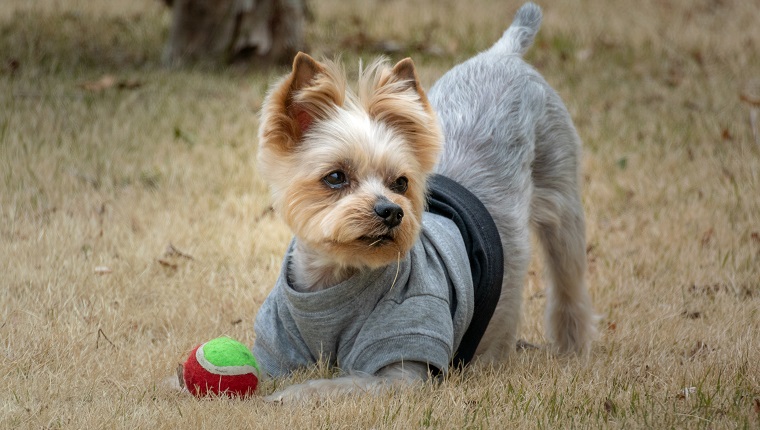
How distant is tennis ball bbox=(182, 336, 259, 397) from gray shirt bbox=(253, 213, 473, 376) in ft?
0.95

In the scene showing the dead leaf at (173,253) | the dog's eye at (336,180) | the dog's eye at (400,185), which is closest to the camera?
the dog's eye at (336,180)

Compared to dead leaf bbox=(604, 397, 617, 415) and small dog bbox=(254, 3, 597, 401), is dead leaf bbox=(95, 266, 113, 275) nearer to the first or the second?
small dog bbox=(254, 3, 597, 401)

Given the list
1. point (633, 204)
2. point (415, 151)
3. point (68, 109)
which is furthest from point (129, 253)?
point (633, 204)

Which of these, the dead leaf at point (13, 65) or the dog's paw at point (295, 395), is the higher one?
the dog's paw at point (295, 395)

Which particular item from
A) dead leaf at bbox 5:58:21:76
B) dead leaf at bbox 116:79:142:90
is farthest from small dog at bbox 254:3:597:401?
dead leaf at bbox 5:58:21:76

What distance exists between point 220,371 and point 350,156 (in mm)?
1060

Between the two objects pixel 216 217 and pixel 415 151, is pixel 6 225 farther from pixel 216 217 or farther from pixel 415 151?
pixel 415 151

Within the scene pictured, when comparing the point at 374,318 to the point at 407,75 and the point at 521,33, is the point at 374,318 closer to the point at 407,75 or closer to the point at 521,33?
the point at 407,75

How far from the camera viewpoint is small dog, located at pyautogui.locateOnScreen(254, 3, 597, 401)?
13.2 feet

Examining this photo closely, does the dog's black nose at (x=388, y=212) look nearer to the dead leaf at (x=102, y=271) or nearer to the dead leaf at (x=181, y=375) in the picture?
the dead leaf at (x=181, y=375)

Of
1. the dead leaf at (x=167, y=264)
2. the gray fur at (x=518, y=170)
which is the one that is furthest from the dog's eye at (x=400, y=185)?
the dead leaf at (x=167, y=264)

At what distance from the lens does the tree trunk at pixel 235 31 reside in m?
10.3

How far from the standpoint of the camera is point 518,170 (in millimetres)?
4938

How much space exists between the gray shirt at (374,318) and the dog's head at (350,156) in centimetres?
16
